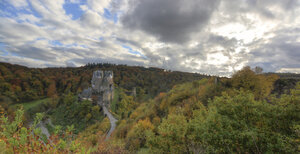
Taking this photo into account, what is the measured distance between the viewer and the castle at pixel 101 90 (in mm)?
55500

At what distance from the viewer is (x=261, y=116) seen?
7574 mm

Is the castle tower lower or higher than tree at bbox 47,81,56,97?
higher

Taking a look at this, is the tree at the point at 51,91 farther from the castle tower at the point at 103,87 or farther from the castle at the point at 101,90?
the castle tower at the point at 103,87

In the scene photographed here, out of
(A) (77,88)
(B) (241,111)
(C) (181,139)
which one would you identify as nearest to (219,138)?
(C) (181,139)

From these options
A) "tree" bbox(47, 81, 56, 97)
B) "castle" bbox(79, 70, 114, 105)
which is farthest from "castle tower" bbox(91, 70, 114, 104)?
"tree" bbox(47, 81, 56, 97)

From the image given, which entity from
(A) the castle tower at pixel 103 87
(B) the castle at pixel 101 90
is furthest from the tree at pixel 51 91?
(A) the castle tower at pixel 103 87

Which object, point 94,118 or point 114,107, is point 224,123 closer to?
point 94,118

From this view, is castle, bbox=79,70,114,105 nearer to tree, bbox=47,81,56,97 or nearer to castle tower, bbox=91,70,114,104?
castle tower, bbox=91,70,114,104

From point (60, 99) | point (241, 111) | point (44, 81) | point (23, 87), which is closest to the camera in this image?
point (241, 111)

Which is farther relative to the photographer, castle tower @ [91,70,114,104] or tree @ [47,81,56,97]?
tree @ [47,81,56,97]

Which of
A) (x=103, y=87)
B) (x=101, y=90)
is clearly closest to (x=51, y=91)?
(x=103, y=87)

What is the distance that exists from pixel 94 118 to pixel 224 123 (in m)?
44.4

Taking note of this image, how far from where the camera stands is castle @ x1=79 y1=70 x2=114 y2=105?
5550cm

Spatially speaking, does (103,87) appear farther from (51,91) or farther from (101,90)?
(51,91)
